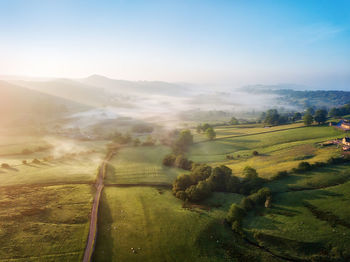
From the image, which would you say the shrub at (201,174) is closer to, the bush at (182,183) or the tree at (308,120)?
the bush at (182,183)

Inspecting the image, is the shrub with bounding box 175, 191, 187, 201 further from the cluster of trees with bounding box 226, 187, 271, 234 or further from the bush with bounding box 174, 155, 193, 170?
the bush with bounding box 174, 155, 193, 170

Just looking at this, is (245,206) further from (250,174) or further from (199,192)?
(250,174)

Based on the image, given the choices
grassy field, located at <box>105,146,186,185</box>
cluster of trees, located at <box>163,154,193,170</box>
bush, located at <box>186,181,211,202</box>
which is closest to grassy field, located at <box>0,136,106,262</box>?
grassy field, located at <box>105,146,186,185</box>

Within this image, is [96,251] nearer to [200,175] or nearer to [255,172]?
[200,175]

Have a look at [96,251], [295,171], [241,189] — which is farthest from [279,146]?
[96,251]

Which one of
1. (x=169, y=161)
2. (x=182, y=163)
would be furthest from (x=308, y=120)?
(x=169, y=161)

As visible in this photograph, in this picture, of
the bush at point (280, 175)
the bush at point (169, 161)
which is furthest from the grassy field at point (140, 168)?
the bush at point (280, 175)
